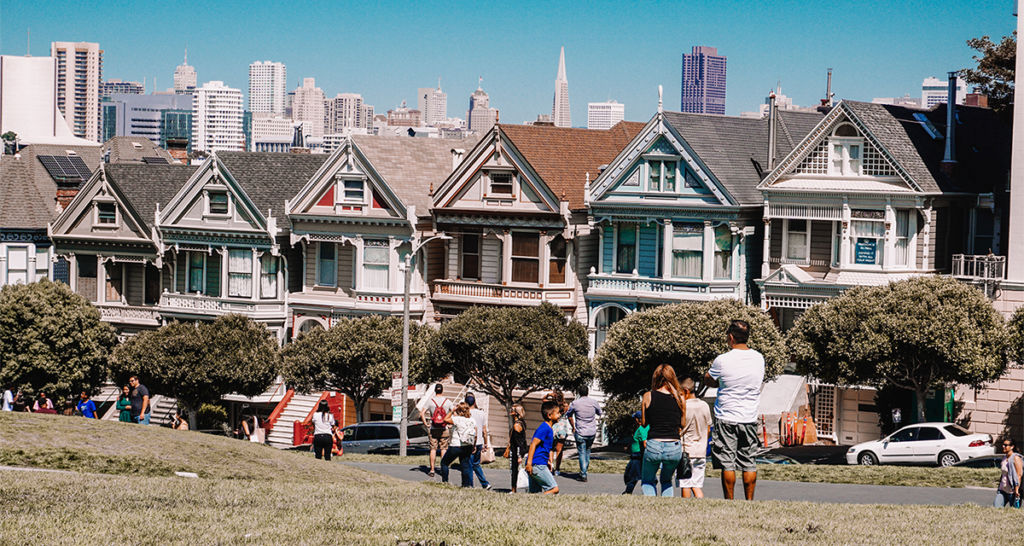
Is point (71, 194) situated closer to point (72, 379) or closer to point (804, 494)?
point (72, 379)

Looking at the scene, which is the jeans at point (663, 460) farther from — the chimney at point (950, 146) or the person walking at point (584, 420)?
the chimney at point (950, 146)

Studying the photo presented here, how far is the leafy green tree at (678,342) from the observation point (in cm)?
4219

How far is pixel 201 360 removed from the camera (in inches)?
1955

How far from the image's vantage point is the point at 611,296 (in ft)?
159

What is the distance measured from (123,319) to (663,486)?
41343 millimetres

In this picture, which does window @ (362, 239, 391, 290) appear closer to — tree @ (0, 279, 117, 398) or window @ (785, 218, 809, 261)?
tree @ (0, 279, 117, 398)

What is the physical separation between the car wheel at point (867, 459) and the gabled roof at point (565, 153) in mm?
15191

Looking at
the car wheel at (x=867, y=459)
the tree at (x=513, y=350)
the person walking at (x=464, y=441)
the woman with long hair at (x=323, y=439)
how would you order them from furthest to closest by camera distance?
the tree at (x=513, y=350) → the car wheel at (x=867, y=459) → the woman with long hair at (x=323, y=439) → the person walking at (x=464, y=441)

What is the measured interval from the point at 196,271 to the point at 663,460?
39890 mm

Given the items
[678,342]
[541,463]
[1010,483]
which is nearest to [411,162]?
[678,342]

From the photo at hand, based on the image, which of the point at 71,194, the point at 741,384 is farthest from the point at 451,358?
the point at 741,384

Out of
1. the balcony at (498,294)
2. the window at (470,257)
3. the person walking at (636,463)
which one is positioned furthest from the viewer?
the window at (470,257)

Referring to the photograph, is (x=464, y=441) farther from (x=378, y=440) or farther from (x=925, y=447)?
(x=378, y=440)

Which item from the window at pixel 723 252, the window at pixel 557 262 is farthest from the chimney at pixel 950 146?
the window at pixel 557 262
